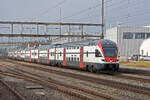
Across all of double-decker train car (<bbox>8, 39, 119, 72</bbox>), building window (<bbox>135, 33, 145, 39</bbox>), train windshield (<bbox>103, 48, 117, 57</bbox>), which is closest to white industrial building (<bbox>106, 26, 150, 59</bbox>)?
building window (<bbox>135, 33, 145, 39</bbox>)

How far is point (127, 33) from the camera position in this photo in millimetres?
76375

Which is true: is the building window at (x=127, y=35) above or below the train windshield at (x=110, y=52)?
above

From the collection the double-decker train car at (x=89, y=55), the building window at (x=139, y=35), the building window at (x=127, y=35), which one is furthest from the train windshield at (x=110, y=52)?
the building window at (x=139, y=35)

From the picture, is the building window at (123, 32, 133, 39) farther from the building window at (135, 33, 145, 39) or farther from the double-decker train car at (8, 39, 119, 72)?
the double-decker train car at (8, 39, 119, 72)

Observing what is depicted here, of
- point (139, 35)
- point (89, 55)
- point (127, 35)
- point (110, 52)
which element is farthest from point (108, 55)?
point (139, 35)

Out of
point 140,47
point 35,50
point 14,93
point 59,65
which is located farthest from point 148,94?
point 140,47

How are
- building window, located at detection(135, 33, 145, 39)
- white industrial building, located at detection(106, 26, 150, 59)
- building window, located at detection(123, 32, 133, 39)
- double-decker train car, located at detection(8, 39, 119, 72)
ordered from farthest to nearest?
building window, located at detection(135, 33, 145, 39), building window, located at detection(123, 32, 133, 39), white industrial building, located at detection(106, 26, 150, 59), double-decker train car, located at detection(8, 39, 119, 72)

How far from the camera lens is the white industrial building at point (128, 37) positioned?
248ft

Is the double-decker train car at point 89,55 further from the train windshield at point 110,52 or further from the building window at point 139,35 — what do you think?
the building window at point 139,35

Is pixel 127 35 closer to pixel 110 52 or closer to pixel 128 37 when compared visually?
pixel 128 37

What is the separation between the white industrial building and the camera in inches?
2972

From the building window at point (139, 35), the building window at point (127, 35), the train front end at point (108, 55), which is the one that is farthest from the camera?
the building window at point (139, 35)

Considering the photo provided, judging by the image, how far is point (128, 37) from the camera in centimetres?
7644

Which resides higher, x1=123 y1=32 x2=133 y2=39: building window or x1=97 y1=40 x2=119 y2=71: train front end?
x1=123 y1=32 x2=133 y2=39: building window
